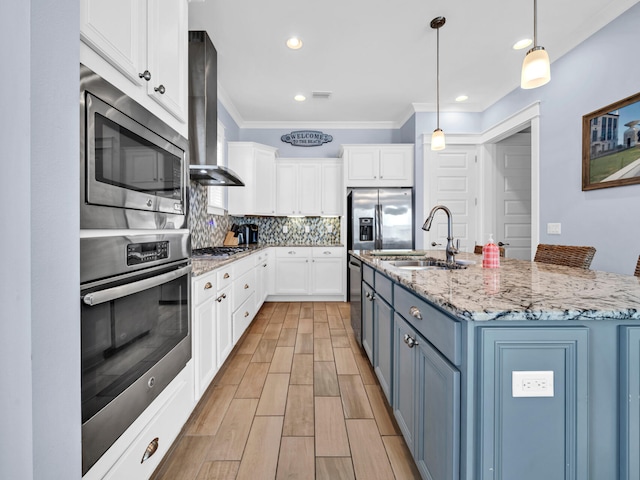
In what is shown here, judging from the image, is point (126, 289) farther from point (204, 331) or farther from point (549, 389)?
point (549, 389)

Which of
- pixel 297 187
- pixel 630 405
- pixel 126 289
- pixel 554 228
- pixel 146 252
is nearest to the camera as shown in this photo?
pixel 630 405

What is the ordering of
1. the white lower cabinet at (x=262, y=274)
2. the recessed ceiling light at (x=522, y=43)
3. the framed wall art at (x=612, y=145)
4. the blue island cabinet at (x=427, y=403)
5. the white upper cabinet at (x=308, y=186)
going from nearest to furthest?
1. the blue island cabinet at (x=427, y=403)
2. the framed wall art at (x=612, y=145)
3. the recessed ceiling light at (x=522, y=43)
4. the white lower cabinet at (x=262, y=274)
5. the white upper cabinet at (x=308, y=186)

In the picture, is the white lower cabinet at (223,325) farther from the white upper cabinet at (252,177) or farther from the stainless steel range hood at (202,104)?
the white upper cabinet at (252,177)

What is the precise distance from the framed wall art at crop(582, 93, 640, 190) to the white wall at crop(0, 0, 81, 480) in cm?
342

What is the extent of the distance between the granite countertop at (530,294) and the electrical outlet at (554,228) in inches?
78.1

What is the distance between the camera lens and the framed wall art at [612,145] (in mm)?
2334

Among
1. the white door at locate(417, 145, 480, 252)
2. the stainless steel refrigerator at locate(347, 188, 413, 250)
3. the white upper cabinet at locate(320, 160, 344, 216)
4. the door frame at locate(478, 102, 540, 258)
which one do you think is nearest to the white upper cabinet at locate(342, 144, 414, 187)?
the stainless steel refrigerator at locate(347, 188, 413, 250)

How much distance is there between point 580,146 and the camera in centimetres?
283

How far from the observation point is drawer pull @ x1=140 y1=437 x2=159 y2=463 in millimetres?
1109

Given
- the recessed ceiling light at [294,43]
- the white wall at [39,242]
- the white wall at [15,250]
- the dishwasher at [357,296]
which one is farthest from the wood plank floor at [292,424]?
the recessed ceiling light at [294,43]

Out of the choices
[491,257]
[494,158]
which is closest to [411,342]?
[491,257]

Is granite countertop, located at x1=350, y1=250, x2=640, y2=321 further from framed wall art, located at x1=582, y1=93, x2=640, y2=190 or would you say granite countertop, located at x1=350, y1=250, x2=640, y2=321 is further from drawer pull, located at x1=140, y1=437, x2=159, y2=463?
framed wall art, located at x1=582, y1=93, x2=640, y2=190

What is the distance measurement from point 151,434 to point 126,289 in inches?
24.3

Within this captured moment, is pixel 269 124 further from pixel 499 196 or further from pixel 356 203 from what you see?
pixel 499 196
